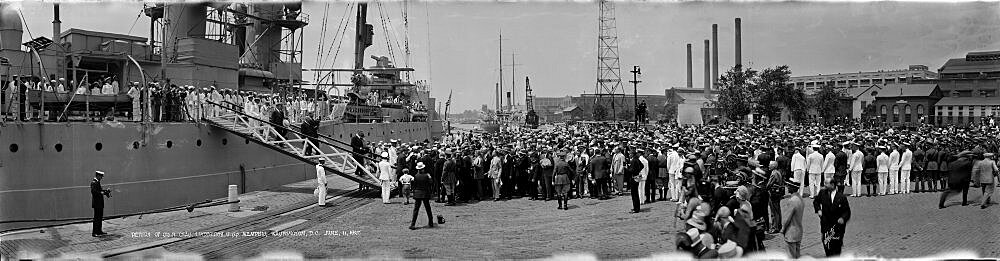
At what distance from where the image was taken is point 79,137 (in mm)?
15812

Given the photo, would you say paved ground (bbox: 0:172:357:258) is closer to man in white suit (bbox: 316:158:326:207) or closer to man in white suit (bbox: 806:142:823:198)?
man in white suit (bbox: 316:158:326:207)

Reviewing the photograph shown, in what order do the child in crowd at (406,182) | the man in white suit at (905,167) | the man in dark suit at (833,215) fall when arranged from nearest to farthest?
the man in dark suit at (833,215) → the child in crowd at (406,182) → the man in white suit at (905,167)

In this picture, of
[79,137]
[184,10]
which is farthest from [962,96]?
[79,137]

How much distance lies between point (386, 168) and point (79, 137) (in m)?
7.78

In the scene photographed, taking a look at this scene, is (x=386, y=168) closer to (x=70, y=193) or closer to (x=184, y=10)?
(x=70, y=193)

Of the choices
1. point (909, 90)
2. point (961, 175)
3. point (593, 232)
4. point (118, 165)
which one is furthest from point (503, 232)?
point (909, 90)

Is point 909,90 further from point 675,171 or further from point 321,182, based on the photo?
point 321,182

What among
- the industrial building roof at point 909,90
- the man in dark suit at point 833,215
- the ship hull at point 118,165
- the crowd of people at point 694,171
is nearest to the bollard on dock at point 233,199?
the crowd of people at point 694,171

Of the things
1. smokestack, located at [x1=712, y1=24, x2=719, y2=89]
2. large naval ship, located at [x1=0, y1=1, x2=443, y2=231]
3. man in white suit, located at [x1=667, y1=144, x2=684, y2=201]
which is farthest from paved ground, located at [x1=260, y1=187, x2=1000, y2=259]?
smokestack, located at [x1=712, y1=24, x2=719, y2=89]

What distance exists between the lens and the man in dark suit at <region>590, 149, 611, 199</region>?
1552 centimetres

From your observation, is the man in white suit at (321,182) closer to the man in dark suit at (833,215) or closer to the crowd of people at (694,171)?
the crowd of people at (694,171)

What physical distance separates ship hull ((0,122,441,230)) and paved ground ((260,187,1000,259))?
7.00 metres

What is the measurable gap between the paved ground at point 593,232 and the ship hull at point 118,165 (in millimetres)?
7002

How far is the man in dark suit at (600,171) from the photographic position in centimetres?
1552
